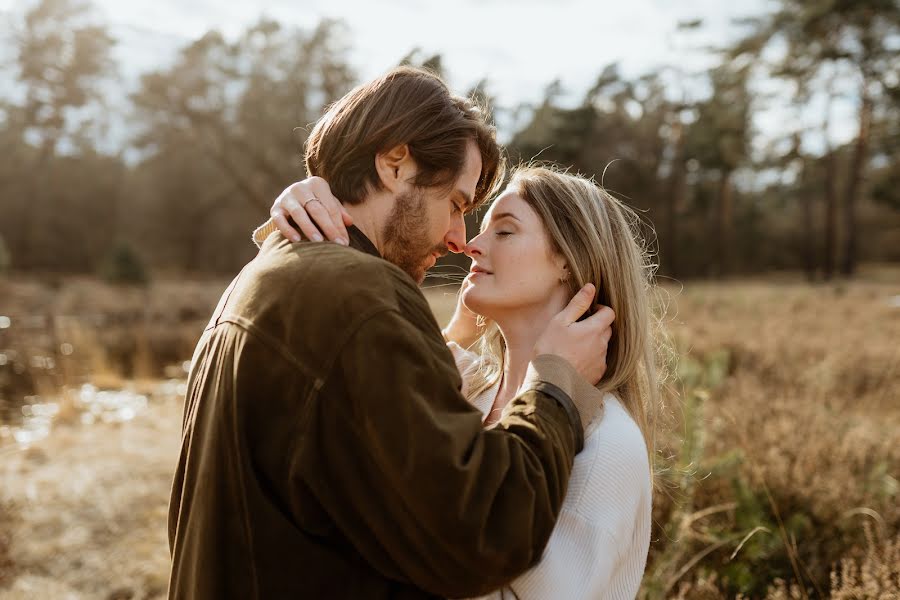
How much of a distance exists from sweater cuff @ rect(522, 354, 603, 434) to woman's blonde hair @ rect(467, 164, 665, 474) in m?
0.43

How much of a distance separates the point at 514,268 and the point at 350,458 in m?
1.20

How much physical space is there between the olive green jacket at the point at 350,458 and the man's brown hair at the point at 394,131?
0.55 m

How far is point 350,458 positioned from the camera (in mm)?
1386

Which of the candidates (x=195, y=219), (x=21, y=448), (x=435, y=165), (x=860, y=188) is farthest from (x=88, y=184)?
(x=860, y=188)

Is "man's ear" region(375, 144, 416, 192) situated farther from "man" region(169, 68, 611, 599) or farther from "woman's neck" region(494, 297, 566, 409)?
"woman's neck" region(494, 297, 566, 409)

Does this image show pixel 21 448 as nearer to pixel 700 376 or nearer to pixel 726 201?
A: pixel 700 376

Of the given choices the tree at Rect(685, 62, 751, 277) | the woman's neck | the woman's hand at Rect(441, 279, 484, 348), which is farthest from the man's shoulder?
the tree at Rect(685, 62, 751, 277)

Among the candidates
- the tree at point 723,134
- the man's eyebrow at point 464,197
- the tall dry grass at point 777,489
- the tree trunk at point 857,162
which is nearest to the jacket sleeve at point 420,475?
the man's eyebrow at point 464,197

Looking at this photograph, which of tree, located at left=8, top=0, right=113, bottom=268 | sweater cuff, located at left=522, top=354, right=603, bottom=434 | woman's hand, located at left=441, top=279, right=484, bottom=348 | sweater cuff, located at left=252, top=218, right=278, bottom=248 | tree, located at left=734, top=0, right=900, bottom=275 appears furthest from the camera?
tree, located at left=8, top=0, right=113, bottom=268

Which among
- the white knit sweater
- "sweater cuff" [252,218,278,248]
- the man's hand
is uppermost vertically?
"sweater cuff" [252,218,278,248]

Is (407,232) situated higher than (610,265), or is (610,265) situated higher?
(407,232)

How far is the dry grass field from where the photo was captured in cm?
311

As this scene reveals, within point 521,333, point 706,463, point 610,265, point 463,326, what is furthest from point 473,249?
point 706,463

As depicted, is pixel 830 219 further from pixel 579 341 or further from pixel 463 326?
pixel 579 341
